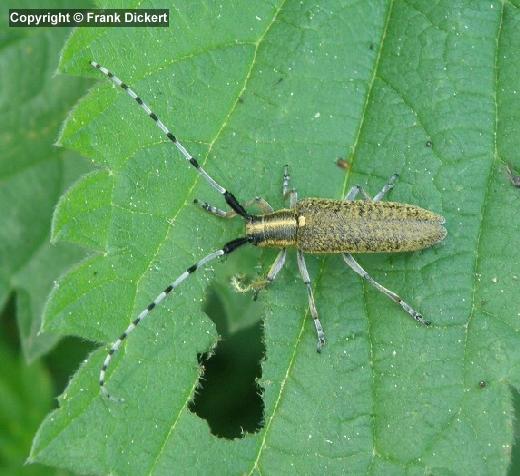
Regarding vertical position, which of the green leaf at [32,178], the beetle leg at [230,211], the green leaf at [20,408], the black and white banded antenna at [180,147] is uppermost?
the black and white banded antenna at [180,147]

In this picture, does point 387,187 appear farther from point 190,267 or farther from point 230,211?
point 190,267

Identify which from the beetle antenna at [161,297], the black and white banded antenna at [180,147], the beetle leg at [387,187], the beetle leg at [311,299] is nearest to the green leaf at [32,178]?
the black and white banded antenna at [180,147]

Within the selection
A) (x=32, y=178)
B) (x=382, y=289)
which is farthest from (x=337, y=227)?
(x=32, y=178)

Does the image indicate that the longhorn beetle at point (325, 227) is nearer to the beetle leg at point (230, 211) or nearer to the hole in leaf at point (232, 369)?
the beetle leg at point (230, 211)

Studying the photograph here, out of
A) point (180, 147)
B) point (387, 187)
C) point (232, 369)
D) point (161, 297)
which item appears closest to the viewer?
point (161, 297)

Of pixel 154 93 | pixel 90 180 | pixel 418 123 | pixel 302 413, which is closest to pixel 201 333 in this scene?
pixel 302 413
